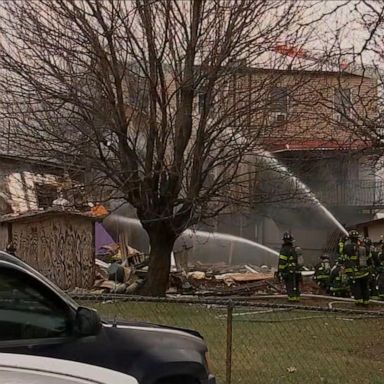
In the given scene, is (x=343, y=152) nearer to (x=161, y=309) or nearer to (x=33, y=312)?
(x=161, y=309)

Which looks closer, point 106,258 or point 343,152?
Answer: point 343,152

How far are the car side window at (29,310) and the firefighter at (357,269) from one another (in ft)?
42.2

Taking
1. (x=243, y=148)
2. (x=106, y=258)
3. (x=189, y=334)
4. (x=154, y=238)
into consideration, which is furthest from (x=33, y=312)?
(x=106, y=258)

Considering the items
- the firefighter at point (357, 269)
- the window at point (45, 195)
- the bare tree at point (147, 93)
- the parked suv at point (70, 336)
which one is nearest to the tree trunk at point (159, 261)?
the bare tree at point (147, 93)

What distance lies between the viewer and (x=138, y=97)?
1705 centimetres

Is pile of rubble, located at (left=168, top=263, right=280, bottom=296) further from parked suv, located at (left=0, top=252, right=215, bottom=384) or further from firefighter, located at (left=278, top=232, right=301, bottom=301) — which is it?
parked suv, located at (left=0, top=252, right=215, bottom=384)

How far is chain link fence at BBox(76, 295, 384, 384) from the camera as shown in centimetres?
754

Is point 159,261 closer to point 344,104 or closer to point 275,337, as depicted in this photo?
point 275,337

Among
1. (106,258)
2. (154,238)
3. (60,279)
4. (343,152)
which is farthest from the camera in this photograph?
(106,258)

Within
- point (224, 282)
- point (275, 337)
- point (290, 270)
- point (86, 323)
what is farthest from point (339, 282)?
point (86, 323)

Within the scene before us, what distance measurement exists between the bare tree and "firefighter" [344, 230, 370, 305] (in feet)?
10.3

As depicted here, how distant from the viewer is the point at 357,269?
16.6 m

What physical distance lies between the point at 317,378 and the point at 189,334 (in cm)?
310

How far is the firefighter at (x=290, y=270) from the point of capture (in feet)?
56.7
